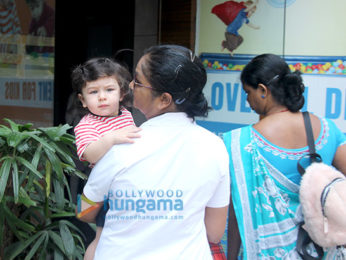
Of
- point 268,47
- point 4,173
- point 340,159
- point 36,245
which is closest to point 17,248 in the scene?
point 36,245

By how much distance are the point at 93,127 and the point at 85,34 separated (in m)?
3.16

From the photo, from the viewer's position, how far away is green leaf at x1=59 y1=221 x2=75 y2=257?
272 centimetres

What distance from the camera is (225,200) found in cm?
160

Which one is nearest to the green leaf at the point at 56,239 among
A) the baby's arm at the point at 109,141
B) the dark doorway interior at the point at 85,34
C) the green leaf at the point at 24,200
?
the green leaf at the point at 24,200

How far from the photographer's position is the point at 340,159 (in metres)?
2.22

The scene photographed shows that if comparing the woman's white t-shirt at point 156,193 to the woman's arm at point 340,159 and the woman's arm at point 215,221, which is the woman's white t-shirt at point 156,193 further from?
the woman's arm at point 340,159

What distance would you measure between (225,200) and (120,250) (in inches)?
→ 15.3

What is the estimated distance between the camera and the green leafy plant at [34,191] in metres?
2.48

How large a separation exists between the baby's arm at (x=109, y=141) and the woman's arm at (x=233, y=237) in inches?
35.3

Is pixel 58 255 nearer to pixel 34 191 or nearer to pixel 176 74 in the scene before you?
pixel 34 191

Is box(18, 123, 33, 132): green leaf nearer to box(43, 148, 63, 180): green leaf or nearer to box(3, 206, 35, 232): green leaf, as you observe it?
box(43, 148, 63, 180): green leaf

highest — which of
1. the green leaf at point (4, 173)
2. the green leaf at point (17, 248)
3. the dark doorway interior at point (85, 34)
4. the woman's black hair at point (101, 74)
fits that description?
the dark doorway interior at point (85, 34)

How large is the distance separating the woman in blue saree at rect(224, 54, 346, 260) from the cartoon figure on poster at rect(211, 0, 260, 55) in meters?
1.78

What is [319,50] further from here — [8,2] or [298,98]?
[8,2]
